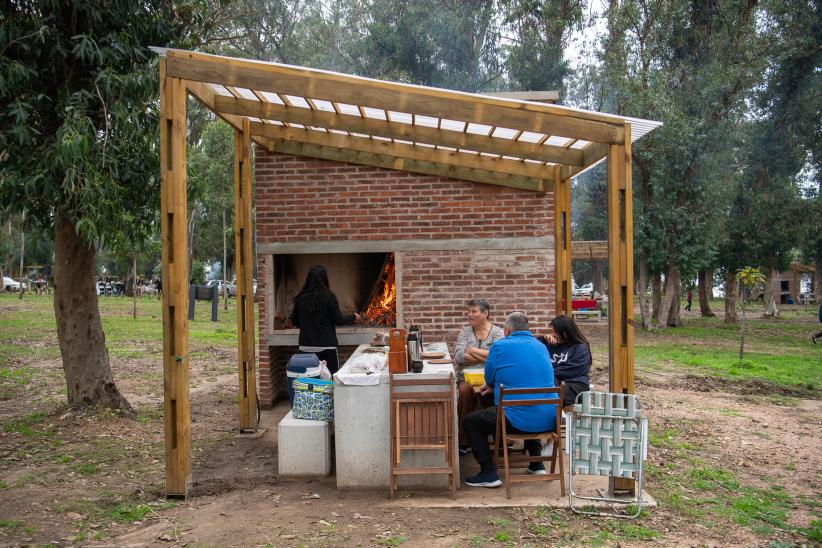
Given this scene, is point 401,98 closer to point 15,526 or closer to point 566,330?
point 566,330

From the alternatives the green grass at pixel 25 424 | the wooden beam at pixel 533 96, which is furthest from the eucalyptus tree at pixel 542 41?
the green grass at pixel 25 424

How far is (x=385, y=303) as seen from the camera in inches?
359

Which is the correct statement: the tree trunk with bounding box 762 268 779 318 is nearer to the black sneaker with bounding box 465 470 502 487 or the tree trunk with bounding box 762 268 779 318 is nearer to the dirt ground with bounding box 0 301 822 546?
the dirt ground with bounding box 0 301 822 546

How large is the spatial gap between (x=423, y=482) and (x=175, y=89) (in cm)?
374

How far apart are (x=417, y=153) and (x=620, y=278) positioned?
3452 millimetres

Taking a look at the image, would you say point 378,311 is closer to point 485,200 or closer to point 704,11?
point 485,200

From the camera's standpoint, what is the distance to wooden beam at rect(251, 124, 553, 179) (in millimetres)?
7902

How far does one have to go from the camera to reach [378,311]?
9055 millimetres

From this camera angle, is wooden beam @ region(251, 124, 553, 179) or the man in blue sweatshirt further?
wooden beam @ region(251, 124, 553, 179)

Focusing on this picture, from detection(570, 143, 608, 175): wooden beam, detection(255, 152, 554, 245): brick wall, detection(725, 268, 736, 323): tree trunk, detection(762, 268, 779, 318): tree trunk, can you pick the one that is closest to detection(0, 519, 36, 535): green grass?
detection(255, 152, 554, 245): brick wall

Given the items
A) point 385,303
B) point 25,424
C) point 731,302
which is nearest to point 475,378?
point 385,303

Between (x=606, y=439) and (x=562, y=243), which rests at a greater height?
(x=562, y=243)

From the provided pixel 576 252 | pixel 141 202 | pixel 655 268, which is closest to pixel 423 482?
pixel 141 202

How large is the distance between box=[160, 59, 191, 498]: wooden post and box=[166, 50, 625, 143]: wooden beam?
47 centimetres
